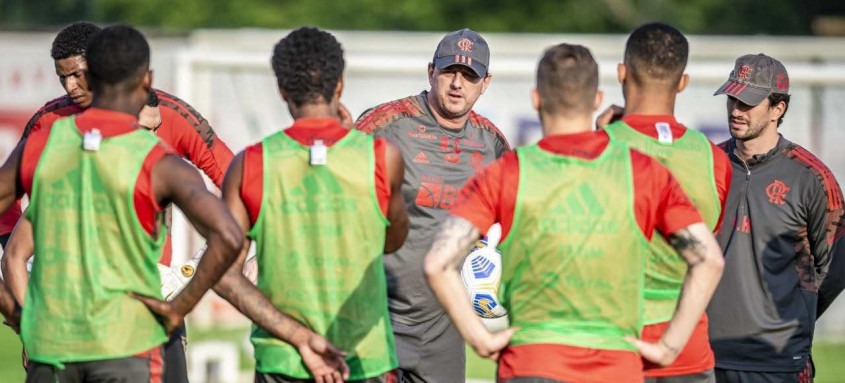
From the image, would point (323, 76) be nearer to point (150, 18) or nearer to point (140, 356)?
point (140, 356)

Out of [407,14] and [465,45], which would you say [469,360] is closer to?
[465,45]

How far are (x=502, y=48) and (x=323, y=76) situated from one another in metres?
12.0

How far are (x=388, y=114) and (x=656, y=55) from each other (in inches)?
96.3

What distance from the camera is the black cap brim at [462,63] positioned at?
825 cm

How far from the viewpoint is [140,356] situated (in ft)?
18.9

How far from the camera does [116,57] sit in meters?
5.70

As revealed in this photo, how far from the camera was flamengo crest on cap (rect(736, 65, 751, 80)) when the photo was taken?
7695mm

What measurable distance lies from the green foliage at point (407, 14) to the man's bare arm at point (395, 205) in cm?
2264

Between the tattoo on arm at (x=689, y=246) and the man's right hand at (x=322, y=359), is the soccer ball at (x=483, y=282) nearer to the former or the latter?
Result: the man's right hand at (x=322, y=359)

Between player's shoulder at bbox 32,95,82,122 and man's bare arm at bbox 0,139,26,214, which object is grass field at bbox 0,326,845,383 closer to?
player's shoulder at bbox 32,95,82,122

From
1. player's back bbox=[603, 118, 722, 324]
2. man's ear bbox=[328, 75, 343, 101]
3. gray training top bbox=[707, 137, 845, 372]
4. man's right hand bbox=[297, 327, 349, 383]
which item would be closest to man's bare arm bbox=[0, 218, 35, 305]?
man's right hand bbox=[297, 327, 349, 383]

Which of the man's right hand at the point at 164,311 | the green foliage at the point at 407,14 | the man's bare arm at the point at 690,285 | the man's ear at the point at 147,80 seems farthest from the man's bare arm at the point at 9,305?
the green foliage at the point at 407,14

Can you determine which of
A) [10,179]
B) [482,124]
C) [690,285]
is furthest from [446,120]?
[10,179]

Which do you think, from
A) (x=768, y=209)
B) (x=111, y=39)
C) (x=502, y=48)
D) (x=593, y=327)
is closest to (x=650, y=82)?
(x=593, y=327)
